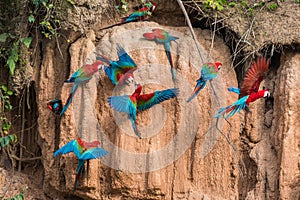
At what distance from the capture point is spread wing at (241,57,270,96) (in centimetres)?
595

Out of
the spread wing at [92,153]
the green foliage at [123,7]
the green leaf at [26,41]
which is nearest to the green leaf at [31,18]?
the green leaf at [26,41]

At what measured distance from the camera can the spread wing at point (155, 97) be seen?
6.04 m

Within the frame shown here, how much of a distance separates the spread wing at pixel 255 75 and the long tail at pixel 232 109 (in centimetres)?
9

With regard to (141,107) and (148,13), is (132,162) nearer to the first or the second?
(141,107)

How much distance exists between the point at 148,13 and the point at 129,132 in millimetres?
1116

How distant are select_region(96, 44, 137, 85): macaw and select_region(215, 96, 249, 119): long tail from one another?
811 millimetres

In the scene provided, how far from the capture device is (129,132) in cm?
617

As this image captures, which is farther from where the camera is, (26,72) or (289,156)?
(26,72)

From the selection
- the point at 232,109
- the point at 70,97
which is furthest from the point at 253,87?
the point at 70,97

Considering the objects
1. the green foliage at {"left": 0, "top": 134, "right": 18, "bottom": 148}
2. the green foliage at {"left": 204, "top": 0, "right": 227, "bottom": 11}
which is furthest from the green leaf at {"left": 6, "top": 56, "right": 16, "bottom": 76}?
the green foliage at {"left": 204, "top": 0, "right": 227, "bottom": 11}

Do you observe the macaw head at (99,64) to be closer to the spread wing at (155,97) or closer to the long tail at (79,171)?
the spread wing at (155,97)

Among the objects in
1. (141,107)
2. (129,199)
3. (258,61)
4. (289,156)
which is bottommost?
(129,199)

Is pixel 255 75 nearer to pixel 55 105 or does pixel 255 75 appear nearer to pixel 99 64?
pixel 99 64

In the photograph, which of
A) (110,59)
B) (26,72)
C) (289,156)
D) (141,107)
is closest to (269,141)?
(289,156)
